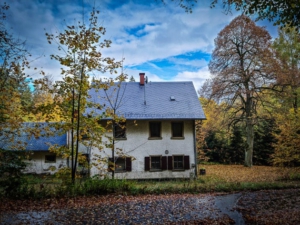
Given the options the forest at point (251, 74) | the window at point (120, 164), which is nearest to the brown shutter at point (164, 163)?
the window at point (120, 164)

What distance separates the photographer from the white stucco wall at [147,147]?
18.2 metres

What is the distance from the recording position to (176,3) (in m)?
5.80

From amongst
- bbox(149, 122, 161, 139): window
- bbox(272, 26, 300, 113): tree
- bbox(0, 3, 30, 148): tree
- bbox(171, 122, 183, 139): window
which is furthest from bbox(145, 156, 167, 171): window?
bbox(272, 26, 300, 113): tree

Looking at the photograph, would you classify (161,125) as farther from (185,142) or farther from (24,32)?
(24,32)

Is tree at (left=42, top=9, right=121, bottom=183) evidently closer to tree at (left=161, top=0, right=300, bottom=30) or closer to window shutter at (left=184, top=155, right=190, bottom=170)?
tree at (left=161, top=0, right=300, bottom=30)

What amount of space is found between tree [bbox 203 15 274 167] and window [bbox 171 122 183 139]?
613cm

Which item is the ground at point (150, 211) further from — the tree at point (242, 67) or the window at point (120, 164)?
the tree at point (242, 67)

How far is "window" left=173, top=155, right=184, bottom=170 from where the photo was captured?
18.6 metres

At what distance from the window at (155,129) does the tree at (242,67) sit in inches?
294

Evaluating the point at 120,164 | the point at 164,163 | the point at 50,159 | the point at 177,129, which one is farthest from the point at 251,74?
the point at 50,159

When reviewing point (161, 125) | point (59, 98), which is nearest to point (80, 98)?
point (59, 98)

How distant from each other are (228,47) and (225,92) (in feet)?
15.3

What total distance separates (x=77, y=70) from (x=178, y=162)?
39.6 ft

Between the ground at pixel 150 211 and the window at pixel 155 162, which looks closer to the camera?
the ground at pixel 150 211
